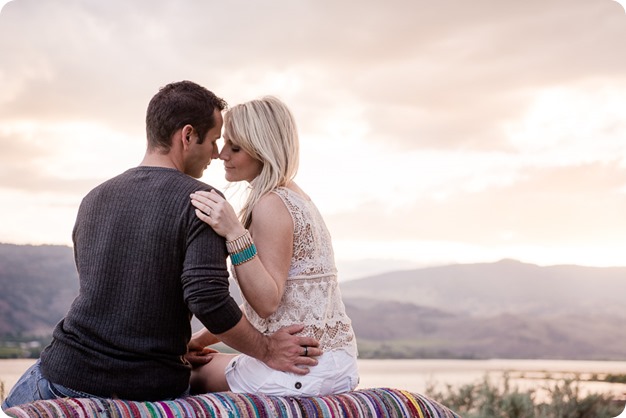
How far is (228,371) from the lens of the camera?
2.71 metres

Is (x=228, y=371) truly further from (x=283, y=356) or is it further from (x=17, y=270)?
(x=17, y=270)

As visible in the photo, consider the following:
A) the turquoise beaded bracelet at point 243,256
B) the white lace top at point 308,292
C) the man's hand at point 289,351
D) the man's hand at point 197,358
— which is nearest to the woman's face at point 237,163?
the white lace top at point 308,292

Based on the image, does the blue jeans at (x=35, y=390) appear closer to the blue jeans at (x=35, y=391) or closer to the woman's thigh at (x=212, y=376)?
the blue jeans at (x=35, y=391)

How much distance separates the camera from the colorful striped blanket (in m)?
2.25

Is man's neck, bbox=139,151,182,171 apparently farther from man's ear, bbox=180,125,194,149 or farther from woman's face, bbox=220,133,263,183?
woman's face, bbox=220,133,263,183

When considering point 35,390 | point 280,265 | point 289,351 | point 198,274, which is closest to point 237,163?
point 280,265

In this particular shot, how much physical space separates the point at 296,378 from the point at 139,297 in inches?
24.0

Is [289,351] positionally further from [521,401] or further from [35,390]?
[521,401]

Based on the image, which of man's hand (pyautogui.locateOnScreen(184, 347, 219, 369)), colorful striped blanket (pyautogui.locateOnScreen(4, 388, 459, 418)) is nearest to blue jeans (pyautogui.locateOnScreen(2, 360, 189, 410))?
colorful striped blanket (pyautogui.locateOnScreen(4, 388, 459, 418))

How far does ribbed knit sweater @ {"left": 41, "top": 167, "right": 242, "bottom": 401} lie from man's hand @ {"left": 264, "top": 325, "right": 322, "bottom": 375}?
0.22 meters

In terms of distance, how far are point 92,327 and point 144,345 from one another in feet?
0.58

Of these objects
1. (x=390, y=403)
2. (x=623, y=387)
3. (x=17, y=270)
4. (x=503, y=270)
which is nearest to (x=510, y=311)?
(x=503, y=270)

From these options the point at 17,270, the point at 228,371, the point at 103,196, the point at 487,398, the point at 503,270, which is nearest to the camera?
the point at 103,196

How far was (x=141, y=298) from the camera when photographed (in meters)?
2.39
